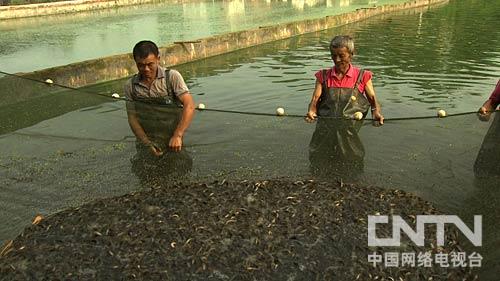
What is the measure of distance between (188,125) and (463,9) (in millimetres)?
23550

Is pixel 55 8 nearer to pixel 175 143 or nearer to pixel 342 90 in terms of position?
pixel 175 143

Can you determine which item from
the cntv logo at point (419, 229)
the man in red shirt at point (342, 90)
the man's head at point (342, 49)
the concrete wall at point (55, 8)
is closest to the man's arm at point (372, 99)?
the man in red shirt at point (342, 90)

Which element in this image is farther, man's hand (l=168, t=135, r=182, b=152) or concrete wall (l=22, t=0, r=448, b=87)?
concrete wall (l=22, t=0, r=448, b=87)

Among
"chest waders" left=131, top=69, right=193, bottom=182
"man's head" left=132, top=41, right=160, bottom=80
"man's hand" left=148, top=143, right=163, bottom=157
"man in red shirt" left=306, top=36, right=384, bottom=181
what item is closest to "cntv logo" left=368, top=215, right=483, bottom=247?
"man in red shirt" left=306, top=36, right=384, bottom=181

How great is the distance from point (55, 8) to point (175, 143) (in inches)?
891

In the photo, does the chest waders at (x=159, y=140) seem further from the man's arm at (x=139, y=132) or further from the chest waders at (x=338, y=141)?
the chest waders at (x=338, y=141)

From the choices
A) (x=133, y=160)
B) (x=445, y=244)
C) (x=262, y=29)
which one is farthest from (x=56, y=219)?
(x=262, y=29)

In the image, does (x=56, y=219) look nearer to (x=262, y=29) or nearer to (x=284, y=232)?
(x=284, y=232)

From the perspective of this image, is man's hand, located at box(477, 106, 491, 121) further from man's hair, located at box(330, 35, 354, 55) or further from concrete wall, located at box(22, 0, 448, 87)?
concrete wall, located at box(22, 0, 448, 87)

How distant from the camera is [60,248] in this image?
9.00ft

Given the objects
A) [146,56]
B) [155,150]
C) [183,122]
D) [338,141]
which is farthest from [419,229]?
[146,56]

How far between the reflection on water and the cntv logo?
32.2ft

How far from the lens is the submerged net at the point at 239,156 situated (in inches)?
133

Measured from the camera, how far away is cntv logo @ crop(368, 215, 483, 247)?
281 cm
